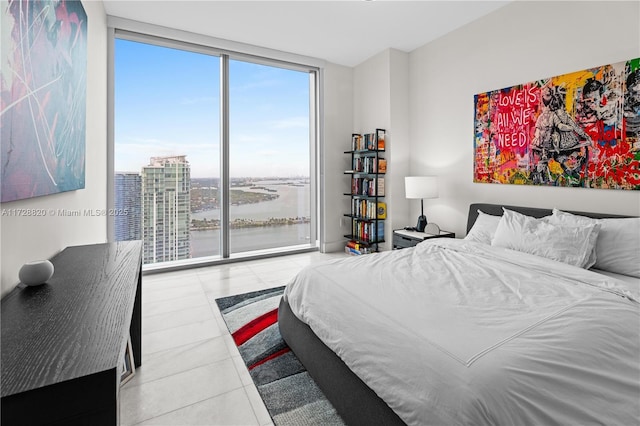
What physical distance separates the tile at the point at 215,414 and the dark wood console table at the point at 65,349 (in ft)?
2.41

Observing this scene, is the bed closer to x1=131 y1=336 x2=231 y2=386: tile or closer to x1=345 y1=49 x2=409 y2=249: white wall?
x1=131 y1=336 x2=231 y2=386: tile

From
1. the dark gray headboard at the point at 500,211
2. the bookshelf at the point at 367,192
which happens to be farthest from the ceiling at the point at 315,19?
the dark gray headboard at the point at 500,211

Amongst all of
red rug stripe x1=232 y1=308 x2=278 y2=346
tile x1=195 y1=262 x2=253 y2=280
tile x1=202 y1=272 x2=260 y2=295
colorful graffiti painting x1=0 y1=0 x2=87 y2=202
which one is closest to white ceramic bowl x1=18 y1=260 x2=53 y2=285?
colorful graffiti painting x1=0 y1=0 x2=87 y2=202

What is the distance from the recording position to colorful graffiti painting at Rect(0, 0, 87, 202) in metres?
1.16

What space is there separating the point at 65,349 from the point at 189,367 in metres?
1.37

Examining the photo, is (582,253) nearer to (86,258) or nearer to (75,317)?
(75,317)

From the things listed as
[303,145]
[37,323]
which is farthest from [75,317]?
[303,145]

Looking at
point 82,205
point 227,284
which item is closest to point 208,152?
point 227,284

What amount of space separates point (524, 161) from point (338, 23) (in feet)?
8.04

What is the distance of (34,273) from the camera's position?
4.01 ft

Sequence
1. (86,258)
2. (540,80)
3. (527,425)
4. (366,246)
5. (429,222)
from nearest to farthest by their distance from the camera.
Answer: (527,425) → (86,258) → (540,80) → (429,222) → (366,246)

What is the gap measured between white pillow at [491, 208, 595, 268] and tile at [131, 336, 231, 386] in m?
2.22

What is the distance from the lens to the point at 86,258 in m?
1.69

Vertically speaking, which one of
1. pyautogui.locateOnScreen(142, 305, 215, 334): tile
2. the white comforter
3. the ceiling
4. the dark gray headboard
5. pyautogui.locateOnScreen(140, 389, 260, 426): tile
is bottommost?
pyautogui.locateOnScreen(140, 389, 260, 426): tile
